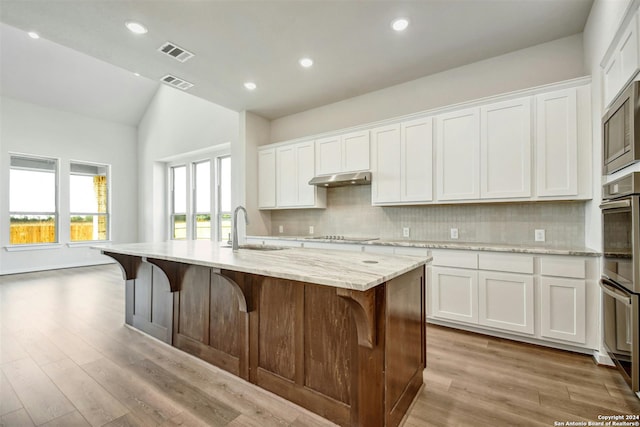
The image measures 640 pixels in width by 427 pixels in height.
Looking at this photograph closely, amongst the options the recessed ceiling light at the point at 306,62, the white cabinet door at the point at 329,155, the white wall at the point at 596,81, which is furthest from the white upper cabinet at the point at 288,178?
the white wall at the point at 596,81

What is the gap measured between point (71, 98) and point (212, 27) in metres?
5.99

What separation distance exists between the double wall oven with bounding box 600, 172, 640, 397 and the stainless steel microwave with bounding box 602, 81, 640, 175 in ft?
0.47

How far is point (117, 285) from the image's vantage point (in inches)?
203

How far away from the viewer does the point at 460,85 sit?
11.9 ft

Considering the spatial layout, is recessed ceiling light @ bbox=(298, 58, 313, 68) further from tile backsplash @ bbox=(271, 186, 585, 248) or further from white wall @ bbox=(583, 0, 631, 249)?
white wall @ bbox=(583, 0, 631, 249)

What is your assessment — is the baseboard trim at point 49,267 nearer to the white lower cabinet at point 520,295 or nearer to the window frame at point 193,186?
the window frame at point 193,186

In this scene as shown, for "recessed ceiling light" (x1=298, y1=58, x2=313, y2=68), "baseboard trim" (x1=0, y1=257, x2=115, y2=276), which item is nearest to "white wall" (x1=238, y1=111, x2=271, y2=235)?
"recessed ceiling light" (x1=298, y1=58, x2=313, y2=68)

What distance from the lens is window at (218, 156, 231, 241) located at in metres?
6.55

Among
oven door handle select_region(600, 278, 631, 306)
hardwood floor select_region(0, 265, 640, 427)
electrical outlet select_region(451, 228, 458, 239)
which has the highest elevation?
electrical outlet select_region(451, 228, 458, 239)

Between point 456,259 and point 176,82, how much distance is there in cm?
413

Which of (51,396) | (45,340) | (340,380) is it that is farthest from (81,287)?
(340,380)

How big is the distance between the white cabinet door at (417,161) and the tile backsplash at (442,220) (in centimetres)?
34

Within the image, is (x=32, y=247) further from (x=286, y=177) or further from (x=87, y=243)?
(x=286, y=177)

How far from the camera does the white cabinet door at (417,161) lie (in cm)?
349
